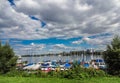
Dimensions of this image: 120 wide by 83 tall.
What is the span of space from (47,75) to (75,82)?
241 inches

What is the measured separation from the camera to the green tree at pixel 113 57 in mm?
26500

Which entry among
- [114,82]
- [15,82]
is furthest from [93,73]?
[15,82]

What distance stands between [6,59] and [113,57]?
15939 mm

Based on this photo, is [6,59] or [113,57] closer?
[113,57]

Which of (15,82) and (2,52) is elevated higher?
(2,52)

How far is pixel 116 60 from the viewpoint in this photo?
26547 mm

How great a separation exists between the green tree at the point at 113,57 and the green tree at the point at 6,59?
559 inches

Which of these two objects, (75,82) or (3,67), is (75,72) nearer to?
(75,82)

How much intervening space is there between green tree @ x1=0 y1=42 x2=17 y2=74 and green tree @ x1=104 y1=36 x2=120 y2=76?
14206 mm

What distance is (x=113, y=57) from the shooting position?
26.9 meters

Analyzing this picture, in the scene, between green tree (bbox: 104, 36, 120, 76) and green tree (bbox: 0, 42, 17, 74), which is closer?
green tree (bbox: 104, 36, 120, 76)

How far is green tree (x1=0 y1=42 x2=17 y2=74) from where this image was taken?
30859 millimetres

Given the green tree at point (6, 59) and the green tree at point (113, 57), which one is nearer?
the green tree at point (113, 57)

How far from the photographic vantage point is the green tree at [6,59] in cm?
3086
